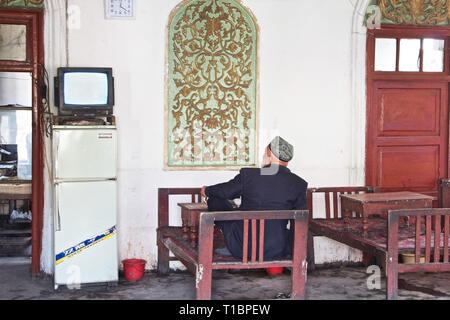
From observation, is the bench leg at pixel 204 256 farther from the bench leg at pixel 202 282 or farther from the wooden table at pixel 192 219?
the wooden table at pixel 192 219

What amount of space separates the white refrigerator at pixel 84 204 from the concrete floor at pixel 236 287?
0.67 feet

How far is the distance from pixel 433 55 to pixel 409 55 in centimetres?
28

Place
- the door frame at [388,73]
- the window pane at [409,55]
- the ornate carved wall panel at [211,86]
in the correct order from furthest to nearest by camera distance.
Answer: the window pane at [409,55] → the door frame at [388,73] → the ornate carved wall panel at [211,86]

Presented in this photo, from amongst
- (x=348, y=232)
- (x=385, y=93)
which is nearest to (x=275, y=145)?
(x=348, y=232)

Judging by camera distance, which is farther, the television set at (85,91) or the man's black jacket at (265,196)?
the television set at (85,91)

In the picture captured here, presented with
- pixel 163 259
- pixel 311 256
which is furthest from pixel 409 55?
pixel 163 259

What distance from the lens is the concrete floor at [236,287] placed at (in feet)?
15.8

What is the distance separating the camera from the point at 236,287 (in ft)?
16.8

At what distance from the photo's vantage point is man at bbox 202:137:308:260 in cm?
416

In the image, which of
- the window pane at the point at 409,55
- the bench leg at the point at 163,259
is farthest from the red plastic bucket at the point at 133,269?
the window pane at the point at 409,55

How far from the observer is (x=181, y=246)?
14.6 ft

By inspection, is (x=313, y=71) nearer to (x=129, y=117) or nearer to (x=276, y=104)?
(x=276, y=104)

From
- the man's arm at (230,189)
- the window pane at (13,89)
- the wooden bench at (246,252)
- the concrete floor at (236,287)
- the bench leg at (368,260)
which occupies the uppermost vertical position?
the window pane at (13,89)

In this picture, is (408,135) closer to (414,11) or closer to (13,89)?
(414,11)
